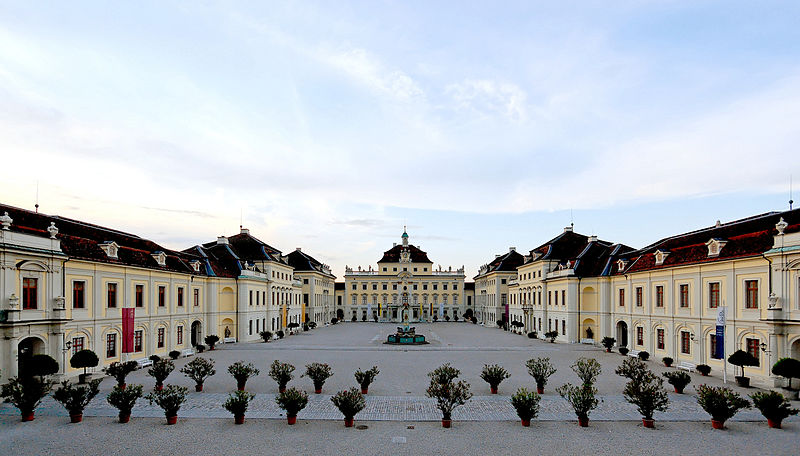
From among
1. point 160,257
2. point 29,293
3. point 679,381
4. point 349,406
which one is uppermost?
point 160,257

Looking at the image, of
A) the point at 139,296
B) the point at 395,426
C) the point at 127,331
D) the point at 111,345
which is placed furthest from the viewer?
the point at 139,296

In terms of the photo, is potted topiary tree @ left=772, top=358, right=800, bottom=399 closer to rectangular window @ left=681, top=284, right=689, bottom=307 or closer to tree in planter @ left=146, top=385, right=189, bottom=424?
rectangular window @ left=681, top=284, right=689, bottom=307

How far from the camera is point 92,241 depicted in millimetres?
31125

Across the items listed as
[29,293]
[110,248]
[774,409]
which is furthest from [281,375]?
[774,409]

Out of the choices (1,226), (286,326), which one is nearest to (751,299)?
(1,226)

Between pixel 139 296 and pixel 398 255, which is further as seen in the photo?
pixel 398 255

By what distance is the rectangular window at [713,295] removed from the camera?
97.1ft

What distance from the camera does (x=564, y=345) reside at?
153 feet

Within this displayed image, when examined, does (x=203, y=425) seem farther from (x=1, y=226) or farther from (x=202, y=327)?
(x=202, y=327)

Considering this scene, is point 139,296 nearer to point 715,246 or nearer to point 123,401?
point 123,401

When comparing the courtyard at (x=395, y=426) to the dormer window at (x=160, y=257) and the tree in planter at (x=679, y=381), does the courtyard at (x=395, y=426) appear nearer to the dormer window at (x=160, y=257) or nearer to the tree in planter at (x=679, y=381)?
the tree in planter at (x=679, y=381)

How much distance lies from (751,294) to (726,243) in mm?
3523

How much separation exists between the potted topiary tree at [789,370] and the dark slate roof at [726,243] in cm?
574

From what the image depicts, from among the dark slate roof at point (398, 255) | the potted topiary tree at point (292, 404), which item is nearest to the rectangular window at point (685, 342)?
the potted topiary tree at point (292, 404)
